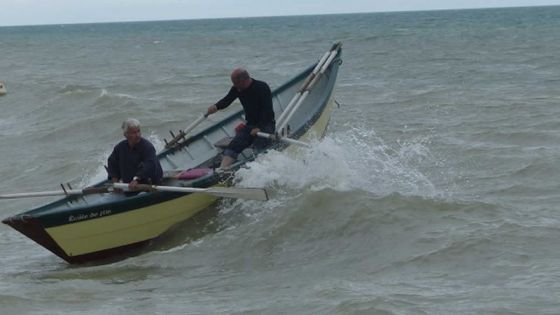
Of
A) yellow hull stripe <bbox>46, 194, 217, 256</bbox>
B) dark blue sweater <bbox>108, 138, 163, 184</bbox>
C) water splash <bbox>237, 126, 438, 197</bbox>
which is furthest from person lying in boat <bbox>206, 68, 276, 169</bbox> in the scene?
dark blue sweater <bbox>108, 138, 163, 184</bbox>

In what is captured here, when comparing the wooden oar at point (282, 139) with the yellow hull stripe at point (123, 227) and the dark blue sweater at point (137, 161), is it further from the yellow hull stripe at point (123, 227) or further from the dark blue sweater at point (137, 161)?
the dark blue sweater at point (137, 161)

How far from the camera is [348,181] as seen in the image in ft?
41.8

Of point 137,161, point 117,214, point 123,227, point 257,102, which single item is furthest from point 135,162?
point 257,102

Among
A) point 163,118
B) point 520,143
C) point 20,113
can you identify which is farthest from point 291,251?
point 20,113

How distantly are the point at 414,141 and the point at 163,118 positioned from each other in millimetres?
7610

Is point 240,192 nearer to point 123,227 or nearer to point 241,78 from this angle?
point 123,227

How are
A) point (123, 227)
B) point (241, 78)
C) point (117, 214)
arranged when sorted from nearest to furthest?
point (117, 214) < point (123, 227) < point (241, 78)

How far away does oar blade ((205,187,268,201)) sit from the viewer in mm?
10633

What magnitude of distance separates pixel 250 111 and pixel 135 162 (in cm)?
217

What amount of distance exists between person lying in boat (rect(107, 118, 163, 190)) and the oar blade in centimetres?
68

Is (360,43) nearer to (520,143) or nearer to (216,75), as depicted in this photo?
(216,75)

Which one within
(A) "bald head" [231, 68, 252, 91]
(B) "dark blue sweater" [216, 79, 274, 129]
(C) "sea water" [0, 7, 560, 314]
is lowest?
(C) "sea water" [0, 7, 560, 314]

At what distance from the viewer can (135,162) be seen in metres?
10.5

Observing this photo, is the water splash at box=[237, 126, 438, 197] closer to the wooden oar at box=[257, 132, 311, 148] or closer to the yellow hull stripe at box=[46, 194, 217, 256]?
the wooden oar at box=[257, 132, 311, 148]
